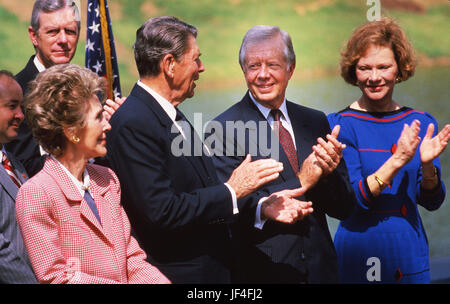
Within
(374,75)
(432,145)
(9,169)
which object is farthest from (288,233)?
(9,169)

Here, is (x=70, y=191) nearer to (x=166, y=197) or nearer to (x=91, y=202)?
(x=91, y=202)

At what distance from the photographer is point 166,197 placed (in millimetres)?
2506

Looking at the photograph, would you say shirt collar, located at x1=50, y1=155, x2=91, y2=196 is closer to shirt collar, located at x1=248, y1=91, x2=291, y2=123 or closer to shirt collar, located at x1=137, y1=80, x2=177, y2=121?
shirt collar, located at x1=137, y1=80, x2=177, y2=121

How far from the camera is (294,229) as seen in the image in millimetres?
2969

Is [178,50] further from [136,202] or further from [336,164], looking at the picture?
[336,164]

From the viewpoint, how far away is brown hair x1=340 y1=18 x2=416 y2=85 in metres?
3.36

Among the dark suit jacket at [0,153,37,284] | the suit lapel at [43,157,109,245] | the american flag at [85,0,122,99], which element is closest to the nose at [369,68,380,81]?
the american flag at [85,0,122,99]

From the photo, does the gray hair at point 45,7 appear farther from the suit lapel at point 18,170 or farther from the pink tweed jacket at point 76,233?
the pink tweed jacket at point 76,233

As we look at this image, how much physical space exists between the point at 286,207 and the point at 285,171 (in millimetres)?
252

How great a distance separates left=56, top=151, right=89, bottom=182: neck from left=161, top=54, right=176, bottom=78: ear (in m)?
0.48

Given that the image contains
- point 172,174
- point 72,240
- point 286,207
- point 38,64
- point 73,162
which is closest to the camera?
point 72,240

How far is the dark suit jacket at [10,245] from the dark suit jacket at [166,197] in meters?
0.40
